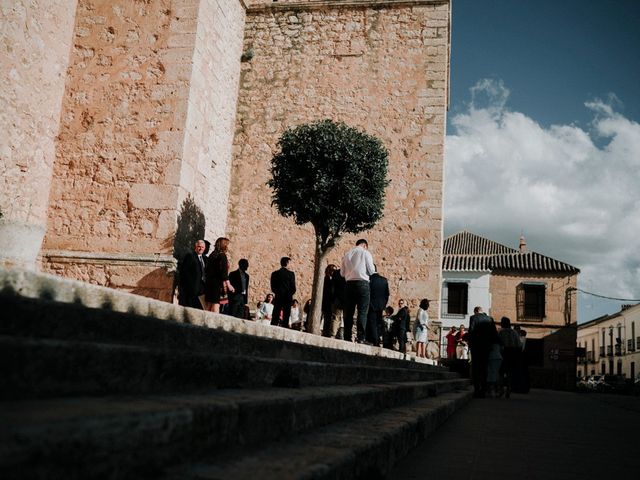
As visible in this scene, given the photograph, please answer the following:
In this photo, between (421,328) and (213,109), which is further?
(421,328)

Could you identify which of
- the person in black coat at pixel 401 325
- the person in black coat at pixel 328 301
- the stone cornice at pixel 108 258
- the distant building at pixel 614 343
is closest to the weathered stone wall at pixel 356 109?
the person in black coat at pixel 401 325

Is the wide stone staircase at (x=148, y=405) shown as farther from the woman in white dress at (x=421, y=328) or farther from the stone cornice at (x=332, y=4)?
the stone cornice at (x=332, y=4)

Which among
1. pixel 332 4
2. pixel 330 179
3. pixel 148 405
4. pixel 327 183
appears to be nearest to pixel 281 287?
pixel 327 183

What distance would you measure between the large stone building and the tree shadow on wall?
4.4 inches

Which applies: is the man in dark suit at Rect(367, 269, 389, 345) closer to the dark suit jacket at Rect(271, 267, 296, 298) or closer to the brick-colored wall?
the dark suit jacket at Rect(271, 267, 296, 298)

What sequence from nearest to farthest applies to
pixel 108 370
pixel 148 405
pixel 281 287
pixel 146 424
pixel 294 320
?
pixel 146 424
pixel 148 405
pixel 108 370
pixel 281 287
pixel 294 320

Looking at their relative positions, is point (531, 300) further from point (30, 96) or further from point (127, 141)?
point (30, 96)

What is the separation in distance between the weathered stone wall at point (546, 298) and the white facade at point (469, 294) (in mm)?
463

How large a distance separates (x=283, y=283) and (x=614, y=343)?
43964 mm

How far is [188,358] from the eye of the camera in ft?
5.54

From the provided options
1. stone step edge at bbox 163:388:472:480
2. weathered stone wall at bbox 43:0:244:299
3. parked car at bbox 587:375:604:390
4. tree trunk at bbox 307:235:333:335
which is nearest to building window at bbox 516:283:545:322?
parked car at bbox 587:375:604:390

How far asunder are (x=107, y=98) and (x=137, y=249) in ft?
7.84

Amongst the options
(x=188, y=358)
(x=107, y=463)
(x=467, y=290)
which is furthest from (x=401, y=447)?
(x=467, y=290)

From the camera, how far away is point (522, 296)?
2719 cm
